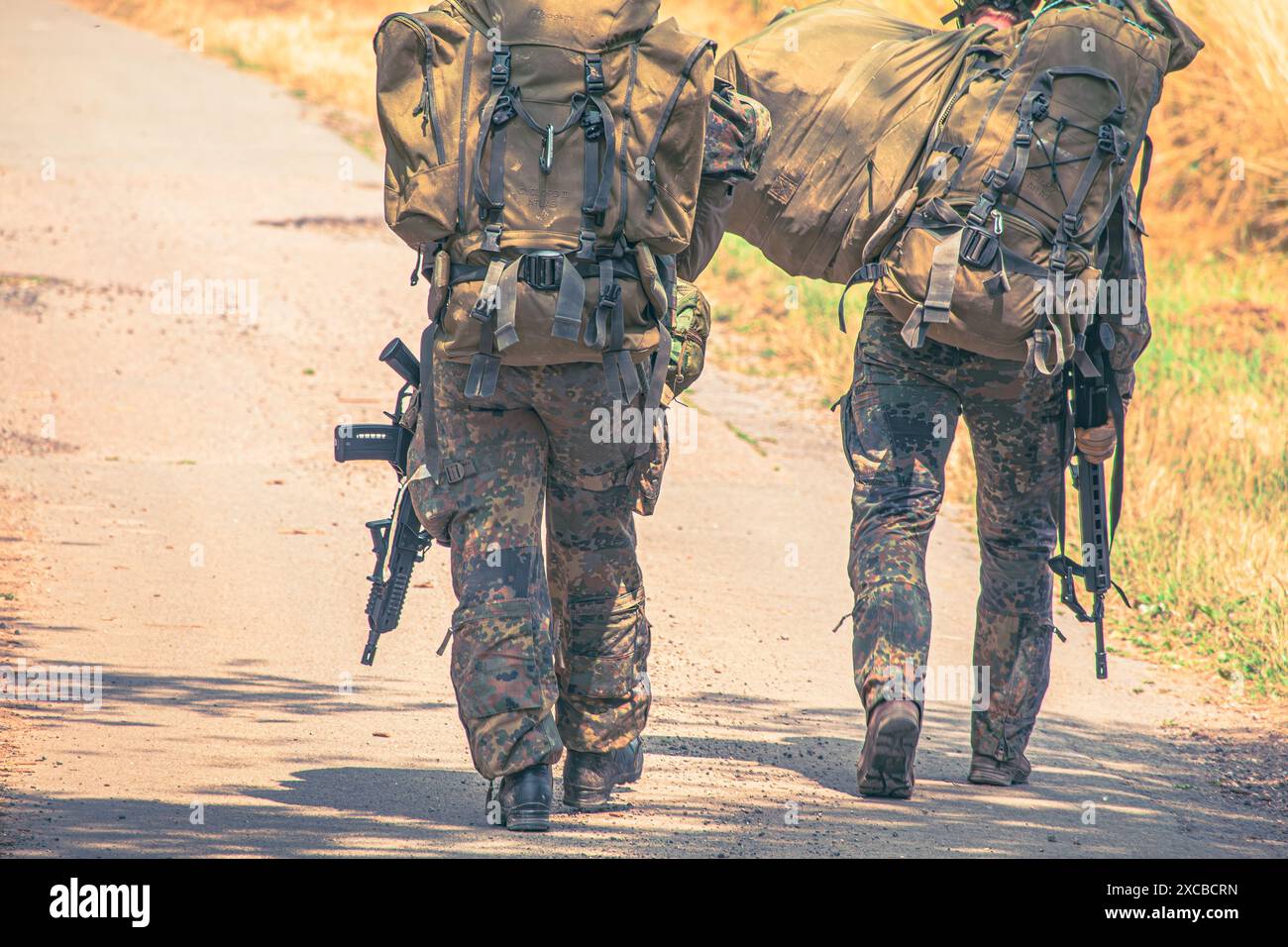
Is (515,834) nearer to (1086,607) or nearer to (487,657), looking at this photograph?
(487,657)

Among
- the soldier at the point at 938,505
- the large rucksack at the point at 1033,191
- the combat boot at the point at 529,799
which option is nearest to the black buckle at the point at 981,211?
the large rucksack at the point at 1033,191

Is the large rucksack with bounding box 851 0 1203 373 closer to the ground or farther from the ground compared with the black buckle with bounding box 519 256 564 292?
farther from the ground

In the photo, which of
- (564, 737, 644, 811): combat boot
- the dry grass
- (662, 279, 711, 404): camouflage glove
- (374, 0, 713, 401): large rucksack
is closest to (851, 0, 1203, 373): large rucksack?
(662, 279, 711, 404): camouflage glove

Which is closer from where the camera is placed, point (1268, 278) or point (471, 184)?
point (471, 184)

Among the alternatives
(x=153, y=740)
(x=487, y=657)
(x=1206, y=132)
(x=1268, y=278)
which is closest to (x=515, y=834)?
(x=487, y=657)

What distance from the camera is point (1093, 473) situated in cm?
470

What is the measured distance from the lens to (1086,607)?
6676 millimetres

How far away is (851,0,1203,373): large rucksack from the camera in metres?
4.06

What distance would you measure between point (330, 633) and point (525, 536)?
7.05 ft

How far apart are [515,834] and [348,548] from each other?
3136 mm

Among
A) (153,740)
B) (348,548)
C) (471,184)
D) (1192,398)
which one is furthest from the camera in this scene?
(1192,398)

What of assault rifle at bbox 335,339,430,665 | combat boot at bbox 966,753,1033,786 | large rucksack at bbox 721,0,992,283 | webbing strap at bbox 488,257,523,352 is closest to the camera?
webbing strap at bbox 488,257,523,352

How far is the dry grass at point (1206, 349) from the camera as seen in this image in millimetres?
6402

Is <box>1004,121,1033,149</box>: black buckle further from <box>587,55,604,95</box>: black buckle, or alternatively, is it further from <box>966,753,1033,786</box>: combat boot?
<box>966,753,1033,786</box>: combat boot
